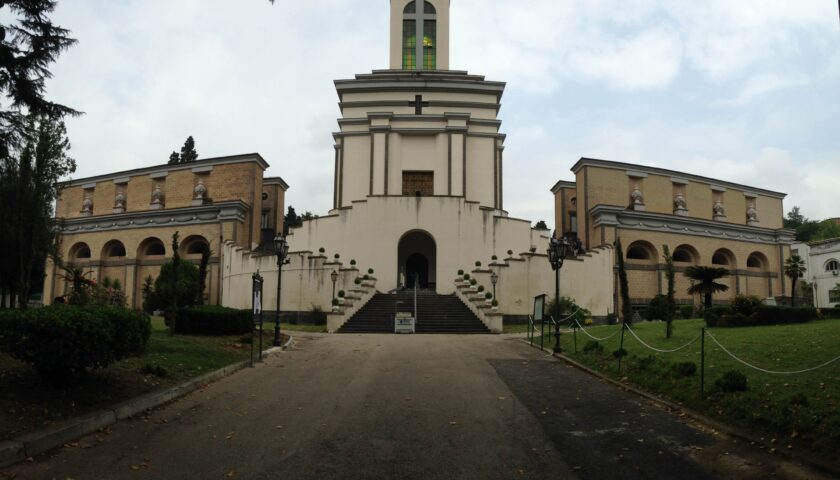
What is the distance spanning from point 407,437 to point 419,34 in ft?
153

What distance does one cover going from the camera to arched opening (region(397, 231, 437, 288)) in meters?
39.8

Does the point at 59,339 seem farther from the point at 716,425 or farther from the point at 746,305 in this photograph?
the point at 746,305

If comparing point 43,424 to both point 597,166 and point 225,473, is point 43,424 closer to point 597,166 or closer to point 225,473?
point 225,473

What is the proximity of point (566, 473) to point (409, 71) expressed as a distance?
141 ft

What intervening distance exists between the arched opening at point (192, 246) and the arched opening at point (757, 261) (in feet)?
145

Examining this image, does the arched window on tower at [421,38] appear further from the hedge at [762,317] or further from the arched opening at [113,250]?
the hedge at [762,317]

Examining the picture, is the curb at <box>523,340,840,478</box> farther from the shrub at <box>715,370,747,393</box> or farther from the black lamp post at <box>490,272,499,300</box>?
the black lamp post at <box>490,272,499,300</box>

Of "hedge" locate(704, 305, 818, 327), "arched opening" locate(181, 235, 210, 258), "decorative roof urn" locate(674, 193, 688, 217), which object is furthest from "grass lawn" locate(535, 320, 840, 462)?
"arched opening" locate(181, 235, 210, 258)

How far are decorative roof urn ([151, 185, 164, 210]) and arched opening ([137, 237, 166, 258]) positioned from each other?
2.58 metres

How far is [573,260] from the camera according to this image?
3425 centimetres

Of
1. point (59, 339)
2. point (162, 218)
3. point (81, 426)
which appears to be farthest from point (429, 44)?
point (81, 426)

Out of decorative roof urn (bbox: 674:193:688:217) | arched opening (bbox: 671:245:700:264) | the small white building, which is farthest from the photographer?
the small white building

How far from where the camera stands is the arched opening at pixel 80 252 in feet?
163

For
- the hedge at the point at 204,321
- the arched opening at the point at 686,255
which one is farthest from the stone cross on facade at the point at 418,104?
the hedge at the point at 204,321
